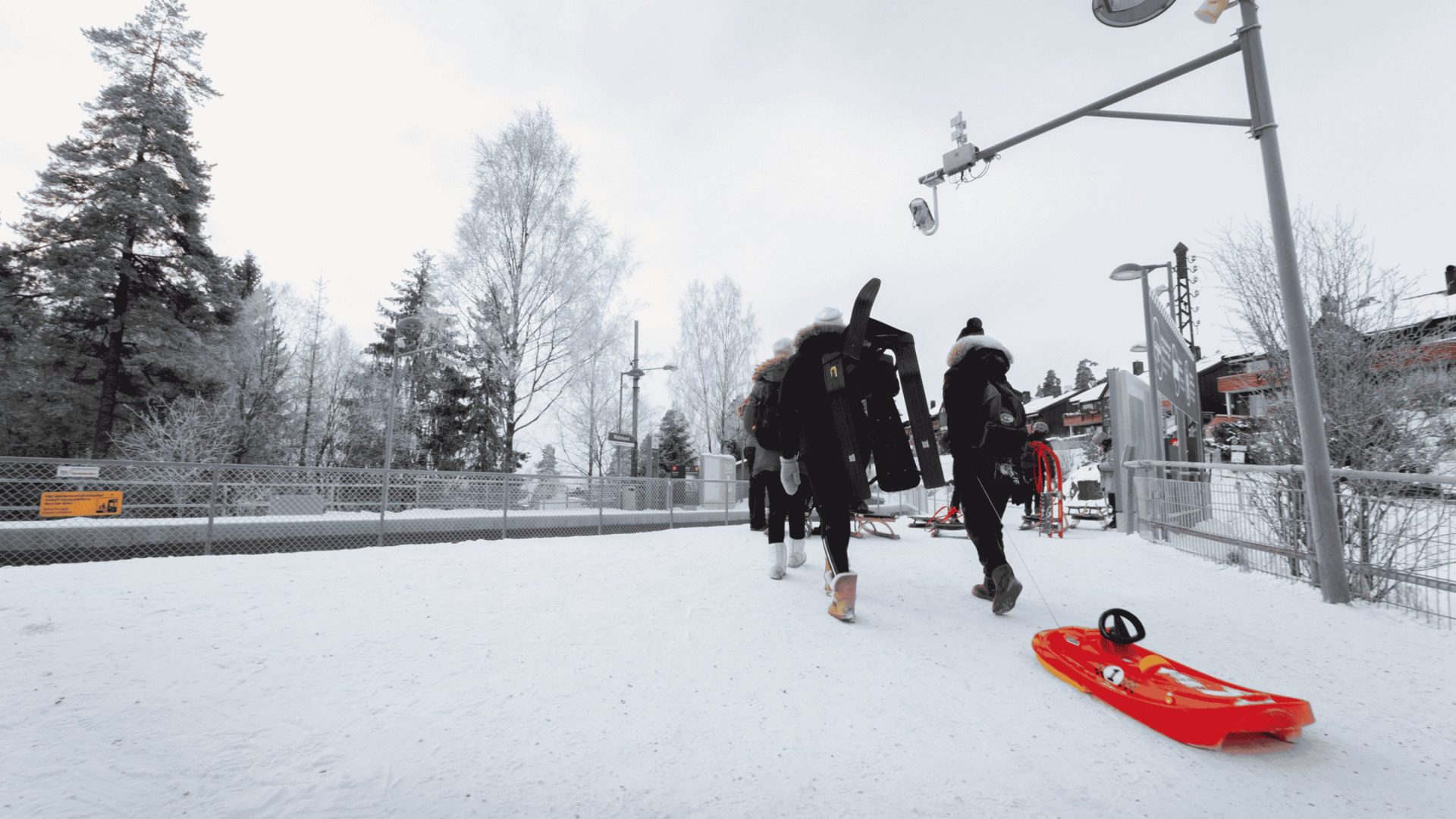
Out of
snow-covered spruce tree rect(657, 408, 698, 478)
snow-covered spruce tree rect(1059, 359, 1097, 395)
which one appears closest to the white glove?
snow-covered spruce tree rect(657, 408, 698, 478)

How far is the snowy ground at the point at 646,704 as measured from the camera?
1756mm

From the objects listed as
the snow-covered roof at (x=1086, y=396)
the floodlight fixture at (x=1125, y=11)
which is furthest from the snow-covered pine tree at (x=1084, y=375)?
the floodlight fixture at (x=1125, y=11)

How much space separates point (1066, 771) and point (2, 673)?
3965mm

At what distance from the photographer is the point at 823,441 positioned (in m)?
3.70

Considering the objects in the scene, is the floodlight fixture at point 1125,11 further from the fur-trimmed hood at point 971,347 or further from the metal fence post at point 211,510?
the metal fence post at point 211,510

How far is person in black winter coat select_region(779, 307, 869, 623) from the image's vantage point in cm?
366

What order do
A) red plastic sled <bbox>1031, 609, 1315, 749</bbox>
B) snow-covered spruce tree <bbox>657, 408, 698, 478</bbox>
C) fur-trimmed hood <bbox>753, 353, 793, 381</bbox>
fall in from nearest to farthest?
1. red plastic sled <bbox>1031, 609, 1315, 749</bbox>
2. fur-trimmed hood <bbox>753, 353, 793, 381</bbox>
3. snow-covered spruce tree <bbox>657, 408, 698, 478</bbox>

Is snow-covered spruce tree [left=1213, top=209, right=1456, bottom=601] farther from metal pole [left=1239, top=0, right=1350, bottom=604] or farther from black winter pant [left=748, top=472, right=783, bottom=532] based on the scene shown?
black winter pant [left=748, top=472, right=783, bottom=532]

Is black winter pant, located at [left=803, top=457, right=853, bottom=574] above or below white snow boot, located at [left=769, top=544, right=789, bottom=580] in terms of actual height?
above

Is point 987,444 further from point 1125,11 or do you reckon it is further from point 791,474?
point 1125,11

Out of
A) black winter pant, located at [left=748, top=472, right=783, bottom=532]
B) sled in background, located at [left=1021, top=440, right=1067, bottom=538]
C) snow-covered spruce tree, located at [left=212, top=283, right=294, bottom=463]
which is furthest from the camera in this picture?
snow-covered spruce tree, located at [left=212, top=283, right=294, bottom=463]

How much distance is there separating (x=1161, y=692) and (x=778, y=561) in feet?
9.00

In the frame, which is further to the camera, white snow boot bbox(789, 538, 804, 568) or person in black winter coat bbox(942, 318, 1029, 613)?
white snow boot bbox(789, 538, 804, 568)

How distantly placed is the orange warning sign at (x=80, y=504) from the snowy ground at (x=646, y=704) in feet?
11.6
